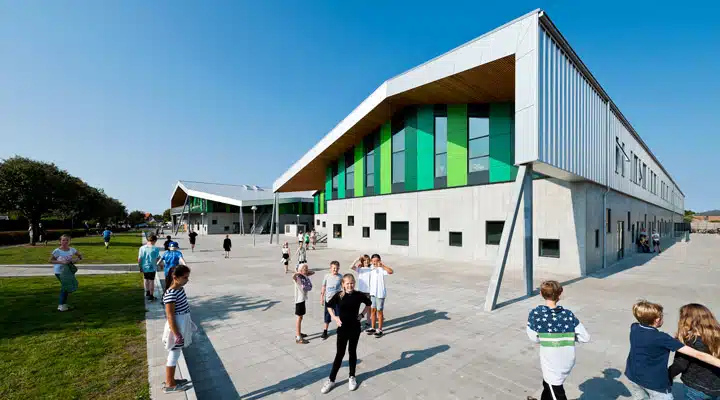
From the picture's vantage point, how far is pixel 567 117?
1045 cm

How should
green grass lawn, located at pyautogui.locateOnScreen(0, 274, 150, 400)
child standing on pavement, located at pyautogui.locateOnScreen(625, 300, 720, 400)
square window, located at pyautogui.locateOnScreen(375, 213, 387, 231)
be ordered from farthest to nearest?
1. square window, located at pyautogui.locateOnScreen(375, 213, 387, 231)
2. green grass lawn, located at pyautogui.locateOnScreen(0, 274, 150, 400)
3. child standing on pavement, located at pyautogui.locateOnScreen(625, 300, 720, 400)

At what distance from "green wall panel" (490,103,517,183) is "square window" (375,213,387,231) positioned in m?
7.88

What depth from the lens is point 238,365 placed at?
4914 millimetres

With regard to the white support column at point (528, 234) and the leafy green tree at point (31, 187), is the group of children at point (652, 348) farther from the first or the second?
the leafy green tree at point (31, 187)

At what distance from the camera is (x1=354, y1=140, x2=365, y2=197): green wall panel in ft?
76.2

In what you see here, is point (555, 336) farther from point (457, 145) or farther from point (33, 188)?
point (33, 188)

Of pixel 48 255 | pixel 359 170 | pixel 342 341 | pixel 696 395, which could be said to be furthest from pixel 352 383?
pixel 48 255

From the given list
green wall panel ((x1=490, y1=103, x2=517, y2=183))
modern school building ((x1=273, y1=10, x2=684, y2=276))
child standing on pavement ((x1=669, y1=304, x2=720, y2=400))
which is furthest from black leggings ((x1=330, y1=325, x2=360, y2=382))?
green wall panel ((x1=490, y1=103, x2=517, y2=183))

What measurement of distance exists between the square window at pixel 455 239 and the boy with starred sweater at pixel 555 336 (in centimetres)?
1397

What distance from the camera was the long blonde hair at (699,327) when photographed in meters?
2.47

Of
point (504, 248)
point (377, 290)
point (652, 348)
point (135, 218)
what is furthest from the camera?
point (135, 218)

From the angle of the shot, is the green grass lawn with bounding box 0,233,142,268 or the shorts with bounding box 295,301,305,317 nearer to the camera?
the shorts with bounding box 295,301,305,317

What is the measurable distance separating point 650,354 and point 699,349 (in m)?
0.33

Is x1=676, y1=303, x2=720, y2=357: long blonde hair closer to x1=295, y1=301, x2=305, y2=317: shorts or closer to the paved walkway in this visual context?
the paved walkway
